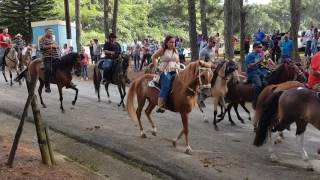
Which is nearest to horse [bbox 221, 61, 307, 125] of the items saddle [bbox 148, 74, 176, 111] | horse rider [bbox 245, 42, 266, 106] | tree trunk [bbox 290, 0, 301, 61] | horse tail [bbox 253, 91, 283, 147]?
horse rider [bbox 245, 42, 266, 106]

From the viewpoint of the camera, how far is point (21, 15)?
5119cm

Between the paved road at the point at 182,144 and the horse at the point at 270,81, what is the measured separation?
2.36 feet

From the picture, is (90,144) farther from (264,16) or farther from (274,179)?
(264,16)

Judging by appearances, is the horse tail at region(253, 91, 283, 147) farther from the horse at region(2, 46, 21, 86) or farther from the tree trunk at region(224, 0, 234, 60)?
the horse at region(2, 46, 21, 86)

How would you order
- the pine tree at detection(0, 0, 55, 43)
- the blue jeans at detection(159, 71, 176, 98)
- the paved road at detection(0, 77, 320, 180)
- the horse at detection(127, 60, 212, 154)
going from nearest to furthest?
1. the paved road at detection(0, 77, 320, 180)
2. the horse at detection(127, 60, 212, 154)
3. the blue jeans at detection(159, 71, 176, 98)
4. the pine tree at detection(0, 0, 55, 43)

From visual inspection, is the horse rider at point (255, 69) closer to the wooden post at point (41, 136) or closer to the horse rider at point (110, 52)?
the horse rider at point (110, 52)

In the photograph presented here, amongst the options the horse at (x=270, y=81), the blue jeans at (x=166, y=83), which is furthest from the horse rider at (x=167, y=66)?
the horse at (x=270, y=81)

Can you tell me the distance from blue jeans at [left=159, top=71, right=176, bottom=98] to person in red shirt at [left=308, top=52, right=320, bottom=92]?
10.0 feet

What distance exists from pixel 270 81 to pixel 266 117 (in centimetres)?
315

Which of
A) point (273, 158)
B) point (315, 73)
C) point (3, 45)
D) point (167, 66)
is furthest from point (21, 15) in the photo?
point (315, 73)

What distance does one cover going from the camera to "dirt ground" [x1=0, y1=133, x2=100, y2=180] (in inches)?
323

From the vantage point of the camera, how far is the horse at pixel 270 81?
519 inches

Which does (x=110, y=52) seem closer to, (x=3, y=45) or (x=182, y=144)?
(x=182, y=144)

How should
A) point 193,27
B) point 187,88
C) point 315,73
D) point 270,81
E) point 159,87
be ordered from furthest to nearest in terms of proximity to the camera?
1. point 193,27
2. point 270,81
3. point 159,87
4. point 187,88
5. point 315,73
